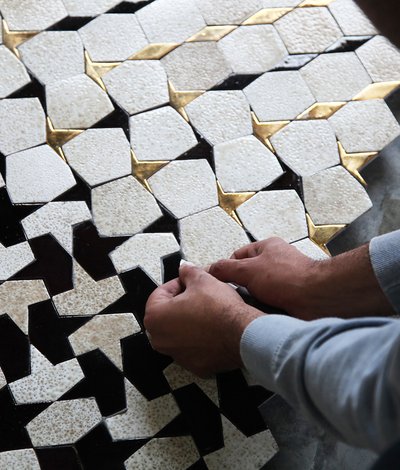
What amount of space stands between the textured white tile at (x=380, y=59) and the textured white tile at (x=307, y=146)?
161 mm

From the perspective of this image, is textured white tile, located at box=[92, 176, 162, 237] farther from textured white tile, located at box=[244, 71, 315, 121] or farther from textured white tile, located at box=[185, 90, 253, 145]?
textured white tile, located at box=[244, 71, 315, 121]

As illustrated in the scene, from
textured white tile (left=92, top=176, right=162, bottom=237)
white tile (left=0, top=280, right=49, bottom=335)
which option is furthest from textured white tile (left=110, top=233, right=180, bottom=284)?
white tile (left=0, top=280, right=49, bottom=335)

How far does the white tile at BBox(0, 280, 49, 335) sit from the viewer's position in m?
0.96

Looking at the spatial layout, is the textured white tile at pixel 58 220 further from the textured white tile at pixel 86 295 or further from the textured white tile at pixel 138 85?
the textured white tile at pixel 138 85

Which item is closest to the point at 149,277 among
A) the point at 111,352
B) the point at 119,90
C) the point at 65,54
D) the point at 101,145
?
the point at 111,352

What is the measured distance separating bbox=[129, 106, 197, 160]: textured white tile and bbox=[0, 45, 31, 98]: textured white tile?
0.22 metres

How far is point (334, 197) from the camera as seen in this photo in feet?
3.58

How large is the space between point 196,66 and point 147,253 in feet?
1.30

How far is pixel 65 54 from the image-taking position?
1182 millimetres

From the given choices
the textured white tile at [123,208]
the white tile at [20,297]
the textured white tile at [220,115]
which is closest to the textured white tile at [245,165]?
the textured white tile at [220,115]

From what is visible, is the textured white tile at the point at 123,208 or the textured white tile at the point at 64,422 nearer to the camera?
the textured white tile at the point at 64,422

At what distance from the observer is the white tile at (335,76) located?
1185 millimetres

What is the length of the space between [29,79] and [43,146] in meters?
0.15

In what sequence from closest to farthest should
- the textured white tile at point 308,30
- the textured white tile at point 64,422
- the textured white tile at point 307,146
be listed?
the textured white tile at point 64,422 < the textured white tile at point 307,146 < the textured white tile at point 308,30
